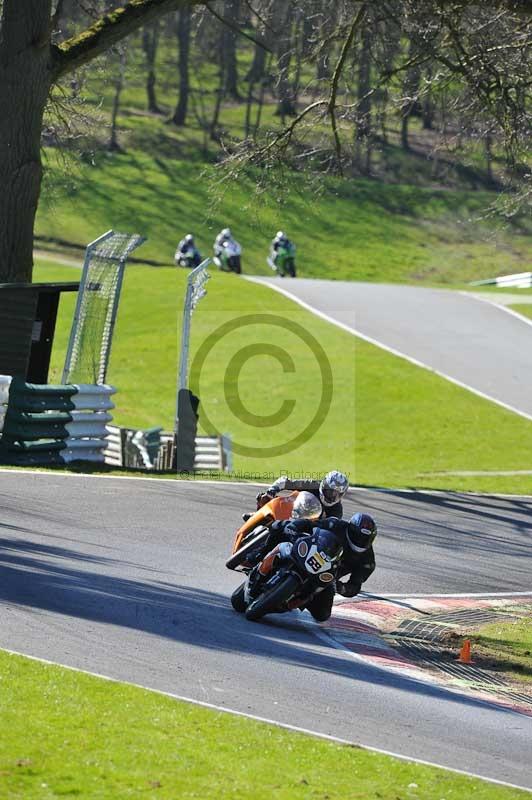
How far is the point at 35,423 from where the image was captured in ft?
54.4

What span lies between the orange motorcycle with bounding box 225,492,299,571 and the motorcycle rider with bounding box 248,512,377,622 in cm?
14

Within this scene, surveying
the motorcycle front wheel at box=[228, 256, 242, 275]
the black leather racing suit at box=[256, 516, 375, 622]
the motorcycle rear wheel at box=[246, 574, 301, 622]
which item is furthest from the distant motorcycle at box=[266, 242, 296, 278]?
the motorcycle rear wheel at box=[246, 574, 301, 622]

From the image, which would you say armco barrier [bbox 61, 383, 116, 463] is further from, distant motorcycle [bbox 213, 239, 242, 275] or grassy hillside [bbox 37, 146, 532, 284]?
grassy hillside [bbox 37, 146, 532, 284]

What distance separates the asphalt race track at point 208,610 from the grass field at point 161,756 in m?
0.44

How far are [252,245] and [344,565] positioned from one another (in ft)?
161

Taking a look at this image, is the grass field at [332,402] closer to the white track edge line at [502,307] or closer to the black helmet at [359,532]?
the white track edge line at [502,307]

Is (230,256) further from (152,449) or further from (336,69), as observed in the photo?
(336,69)

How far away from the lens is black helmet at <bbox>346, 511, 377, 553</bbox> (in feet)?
33.6

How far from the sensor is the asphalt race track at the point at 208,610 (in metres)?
7.75

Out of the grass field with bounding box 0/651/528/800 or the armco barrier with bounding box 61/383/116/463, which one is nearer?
the grass field with bounding box 0/651/528/800

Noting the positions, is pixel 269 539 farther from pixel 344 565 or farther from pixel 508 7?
pixel 508 7

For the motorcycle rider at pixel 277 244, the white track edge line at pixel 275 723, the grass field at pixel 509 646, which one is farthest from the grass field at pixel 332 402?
the white track edge line at pixel 275 723

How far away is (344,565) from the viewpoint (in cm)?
1040

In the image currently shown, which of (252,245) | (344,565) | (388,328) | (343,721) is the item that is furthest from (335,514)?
(252,245)
